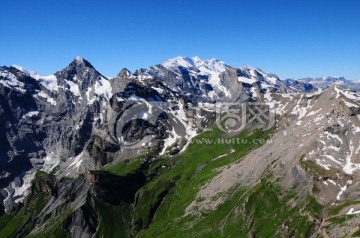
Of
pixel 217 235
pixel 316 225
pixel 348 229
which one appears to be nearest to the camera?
pixel 348 229

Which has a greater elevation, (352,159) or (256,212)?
(352,159)

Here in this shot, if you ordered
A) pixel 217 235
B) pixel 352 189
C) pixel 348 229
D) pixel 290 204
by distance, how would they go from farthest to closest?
pixel 217 235 < pixel 290 204 < pixel 352 189 < pixel 348 229

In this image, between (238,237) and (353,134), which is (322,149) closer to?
(353,134)

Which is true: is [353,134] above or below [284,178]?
above

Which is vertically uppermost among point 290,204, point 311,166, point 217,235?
point 311,166

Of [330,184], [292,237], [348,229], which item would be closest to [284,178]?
[330,184]

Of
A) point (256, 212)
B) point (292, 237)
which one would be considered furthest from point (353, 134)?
point (292, 237)

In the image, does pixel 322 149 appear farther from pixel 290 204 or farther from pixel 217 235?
pixel 217 235

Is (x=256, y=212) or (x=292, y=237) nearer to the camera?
(x=292, y=237)

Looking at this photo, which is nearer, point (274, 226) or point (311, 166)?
point (274, 226)
